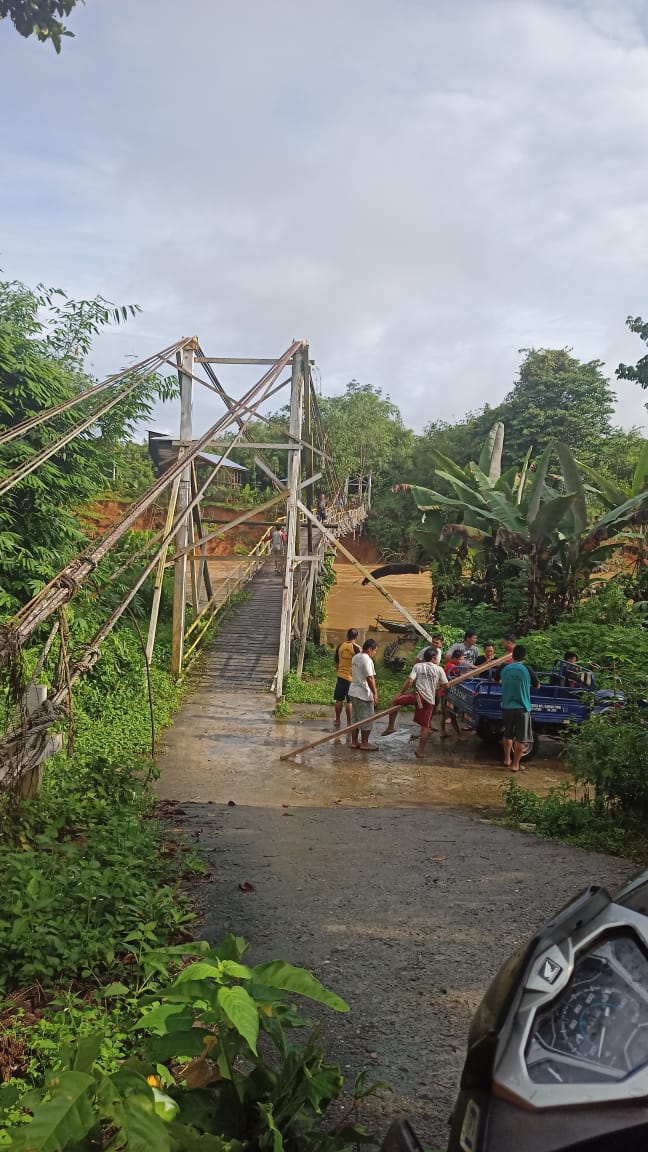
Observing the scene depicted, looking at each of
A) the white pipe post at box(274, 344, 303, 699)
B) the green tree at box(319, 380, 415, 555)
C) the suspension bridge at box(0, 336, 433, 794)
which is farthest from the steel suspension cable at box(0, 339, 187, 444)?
the green tree at box(319, 380, 415, 555)

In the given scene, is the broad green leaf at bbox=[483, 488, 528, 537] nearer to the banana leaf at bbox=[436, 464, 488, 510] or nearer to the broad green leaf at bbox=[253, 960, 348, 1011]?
the banana leaf at bbox=[436, 464, 488, 510]

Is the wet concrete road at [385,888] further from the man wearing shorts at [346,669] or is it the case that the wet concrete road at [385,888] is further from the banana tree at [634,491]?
the banana tree at [634,491]

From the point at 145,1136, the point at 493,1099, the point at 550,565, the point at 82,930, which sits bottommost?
the point at 82,930

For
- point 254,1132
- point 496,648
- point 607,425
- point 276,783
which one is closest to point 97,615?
point 276,783

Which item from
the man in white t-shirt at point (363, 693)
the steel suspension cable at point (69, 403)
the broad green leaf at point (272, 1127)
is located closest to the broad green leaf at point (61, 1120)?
the broad green leaf at point (272, 1127)

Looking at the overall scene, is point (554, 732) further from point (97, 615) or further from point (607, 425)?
point (607, 425)

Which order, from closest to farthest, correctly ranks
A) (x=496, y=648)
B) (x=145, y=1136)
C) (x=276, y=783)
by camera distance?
(x=145, y=1136) → (x=276, y=783) → (x=496, y=648)

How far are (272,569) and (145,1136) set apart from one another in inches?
981

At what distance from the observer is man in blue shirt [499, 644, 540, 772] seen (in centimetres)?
984

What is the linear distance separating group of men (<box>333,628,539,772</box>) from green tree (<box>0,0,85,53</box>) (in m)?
7.74

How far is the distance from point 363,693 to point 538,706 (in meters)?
2.32

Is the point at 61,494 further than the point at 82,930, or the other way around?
the point at 61,494

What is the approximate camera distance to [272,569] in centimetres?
2691

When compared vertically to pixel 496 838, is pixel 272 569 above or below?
above
